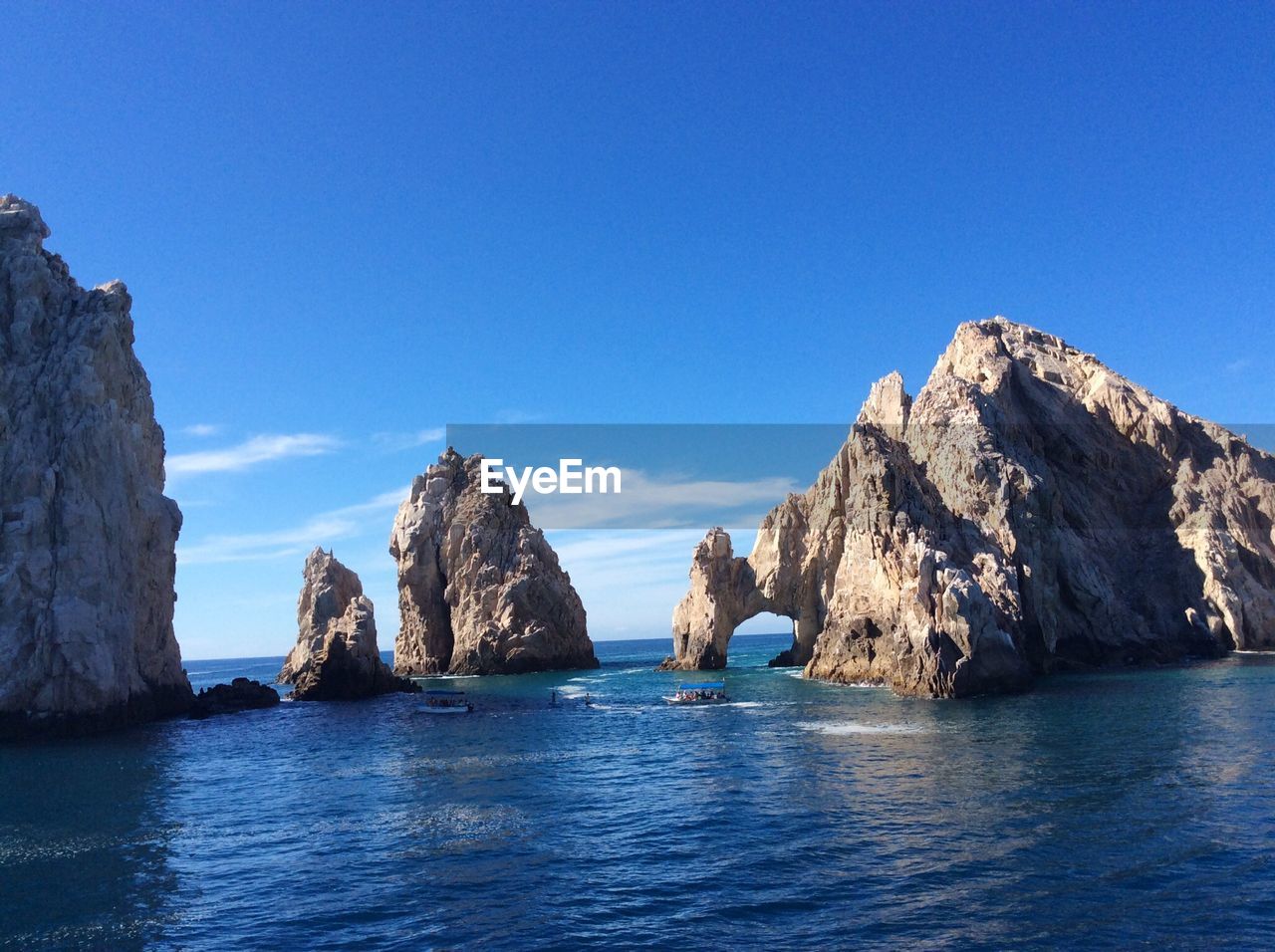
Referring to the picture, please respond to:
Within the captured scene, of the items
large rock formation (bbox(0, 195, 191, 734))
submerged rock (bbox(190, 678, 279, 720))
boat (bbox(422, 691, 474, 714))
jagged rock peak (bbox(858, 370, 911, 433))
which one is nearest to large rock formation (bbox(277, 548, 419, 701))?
submerged rock (bbox(190, 678, 279, 720))

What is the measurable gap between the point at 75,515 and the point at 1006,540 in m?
71.9

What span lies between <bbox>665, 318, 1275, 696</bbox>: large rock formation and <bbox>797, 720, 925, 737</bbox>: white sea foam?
12.7 metres

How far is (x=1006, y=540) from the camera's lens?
73750mm

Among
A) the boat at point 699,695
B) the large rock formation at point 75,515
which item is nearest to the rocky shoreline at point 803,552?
the large rock formation at point 75,515

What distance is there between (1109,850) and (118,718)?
58397mm

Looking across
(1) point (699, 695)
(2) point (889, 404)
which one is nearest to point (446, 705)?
(1) point (699, 695)

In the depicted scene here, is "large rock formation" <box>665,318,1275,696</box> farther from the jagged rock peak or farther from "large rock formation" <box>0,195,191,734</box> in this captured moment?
"large rock formation" <box>0,195,191,734</box>

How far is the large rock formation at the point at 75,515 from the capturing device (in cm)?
5203

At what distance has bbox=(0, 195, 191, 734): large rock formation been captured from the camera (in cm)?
5203

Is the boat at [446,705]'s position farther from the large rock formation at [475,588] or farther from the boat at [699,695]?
the large rock formation at [475,588]

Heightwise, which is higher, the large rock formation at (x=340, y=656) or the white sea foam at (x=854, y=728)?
the large rock formation at (x=340, y=656)

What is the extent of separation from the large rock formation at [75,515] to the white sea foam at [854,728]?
45.3m

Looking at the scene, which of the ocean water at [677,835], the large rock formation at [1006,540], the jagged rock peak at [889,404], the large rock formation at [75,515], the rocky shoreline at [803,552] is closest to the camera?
the ocean water at [677,835]

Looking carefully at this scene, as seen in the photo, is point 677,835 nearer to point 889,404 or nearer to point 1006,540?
point 1006,540
